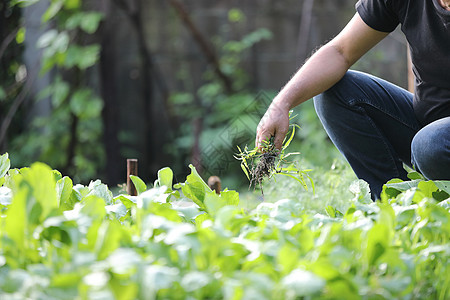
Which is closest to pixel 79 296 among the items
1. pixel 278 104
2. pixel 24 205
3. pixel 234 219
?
pixel 24 205

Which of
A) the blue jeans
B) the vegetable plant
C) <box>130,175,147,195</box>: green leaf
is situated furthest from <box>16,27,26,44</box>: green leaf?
the vegetable plant

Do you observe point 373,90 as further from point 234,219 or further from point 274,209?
point 234,219

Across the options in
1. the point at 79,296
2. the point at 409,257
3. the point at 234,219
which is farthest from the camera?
the point at 234,219

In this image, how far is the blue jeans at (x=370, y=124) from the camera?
186cm

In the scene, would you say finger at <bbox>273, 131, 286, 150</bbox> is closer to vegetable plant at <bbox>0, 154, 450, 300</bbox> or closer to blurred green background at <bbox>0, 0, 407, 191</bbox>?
vegetable plant at <bbox>0, 154, 450, 300</bbox>

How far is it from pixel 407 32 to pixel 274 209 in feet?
3.24

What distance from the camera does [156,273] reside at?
660 mm

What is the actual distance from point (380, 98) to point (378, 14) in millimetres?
282

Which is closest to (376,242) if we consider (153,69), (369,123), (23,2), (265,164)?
(265,164)

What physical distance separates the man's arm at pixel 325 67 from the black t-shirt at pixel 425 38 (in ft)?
0.13

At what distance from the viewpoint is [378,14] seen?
5.78 feet

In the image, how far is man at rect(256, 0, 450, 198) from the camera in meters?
1.59

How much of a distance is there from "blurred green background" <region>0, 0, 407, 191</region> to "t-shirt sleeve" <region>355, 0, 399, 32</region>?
2.17 m

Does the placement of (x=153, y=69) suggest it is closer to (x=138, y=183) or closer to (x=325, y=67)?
(x=325, y=67)
